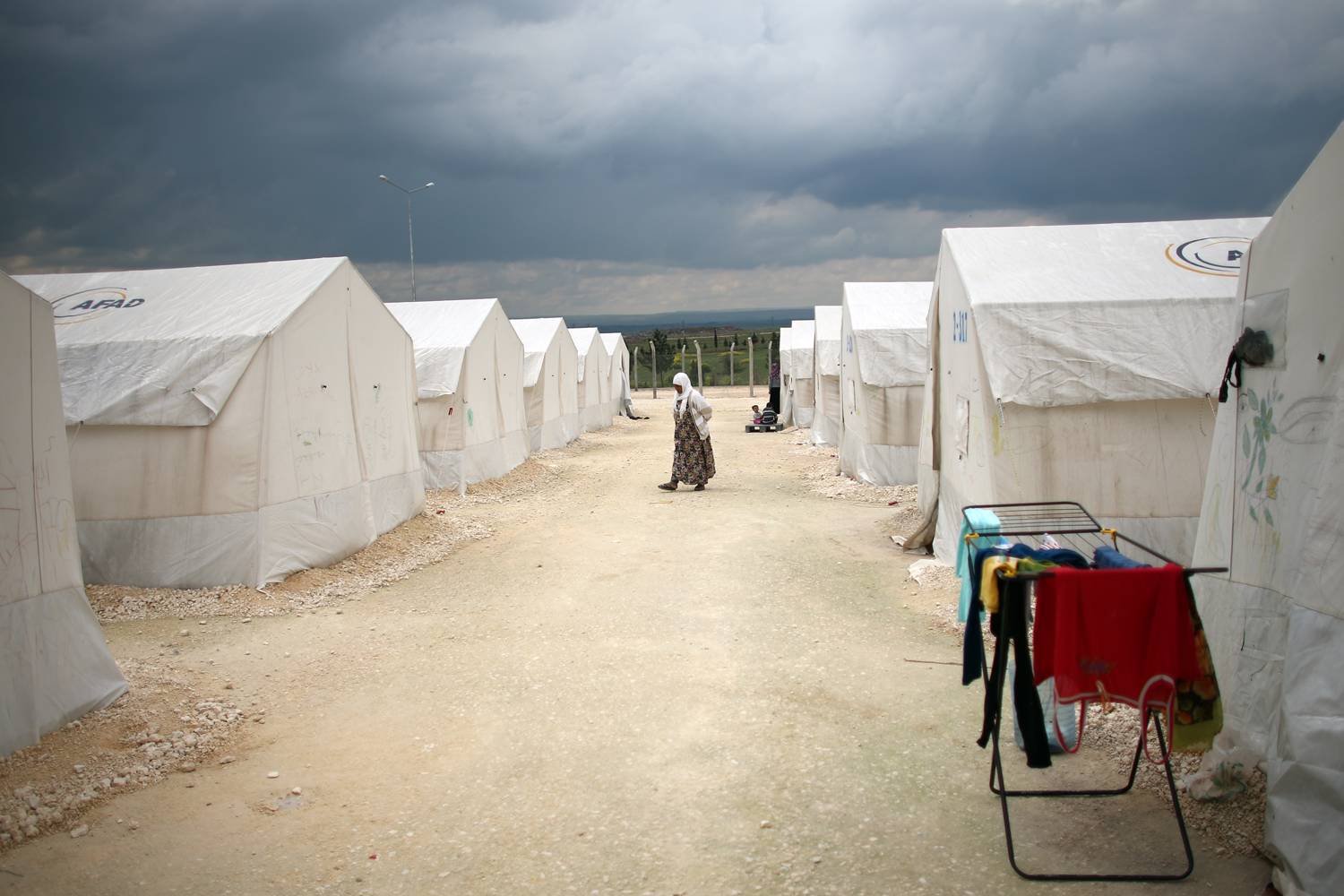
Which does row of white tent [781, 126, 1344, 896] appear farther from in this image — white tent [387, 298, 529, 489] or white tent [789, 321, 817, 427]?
white tent [789, 321, 817, 427]

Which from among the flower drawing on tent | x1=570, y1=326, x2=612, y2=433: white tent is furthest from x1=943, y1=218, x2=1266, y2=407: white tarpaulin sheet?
x1=570, y1=326, x2=612, y2=433: white tent

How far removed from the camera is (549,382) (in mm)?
19562

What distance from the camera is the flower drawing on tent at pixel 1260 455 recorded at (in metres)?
3.62

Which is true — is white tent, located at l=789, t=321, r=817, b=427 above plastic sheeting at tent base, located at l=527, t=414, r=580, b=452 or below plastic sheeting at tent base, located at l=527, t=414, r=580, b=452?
above

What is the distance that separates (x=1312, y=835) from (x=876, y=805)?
60.9 inches

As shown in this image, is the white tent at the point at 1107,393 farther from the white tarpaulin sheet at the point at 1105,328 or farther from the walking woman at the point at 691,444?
the walking woman at the point at 691,444

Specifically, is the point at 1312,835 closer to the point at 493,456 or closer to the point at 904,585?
the point at 904,585

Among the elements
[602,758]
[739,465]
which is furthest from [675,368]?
A: [602,758]

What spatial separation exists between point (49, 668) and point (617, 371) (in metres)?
25.1

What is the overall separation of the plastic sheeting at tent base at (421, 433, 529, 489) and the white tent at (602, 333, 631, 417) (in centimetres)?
1244

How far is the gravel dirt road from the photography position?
3.38m

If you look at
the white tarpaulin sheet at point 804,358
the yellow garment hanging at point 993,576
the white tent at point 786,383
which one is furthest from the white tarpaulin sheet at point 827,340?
the yellow garment hanging at point 993,576

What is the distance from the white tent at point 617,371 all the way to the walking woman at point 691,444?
1440 cm

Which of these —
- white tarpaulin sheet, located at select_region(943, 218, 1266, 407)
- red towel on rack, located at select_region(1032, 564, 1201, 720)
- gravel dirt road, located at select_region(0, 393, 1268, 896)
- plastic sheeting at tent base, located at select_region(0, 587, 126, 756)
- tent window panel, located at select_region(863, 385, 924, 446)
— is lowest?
gravel dirt road, located at select_region(0, 393, 1268, 896)
